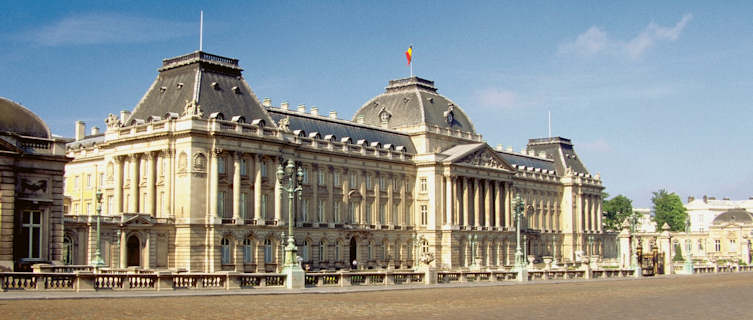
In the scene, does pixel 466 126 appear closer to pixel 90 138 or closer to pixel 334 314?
pixel 90 138

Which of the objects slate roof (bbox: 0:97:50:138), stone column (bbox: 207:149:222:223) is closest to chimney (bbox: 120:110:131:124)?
stone column (bbox: 207:149:222:223)

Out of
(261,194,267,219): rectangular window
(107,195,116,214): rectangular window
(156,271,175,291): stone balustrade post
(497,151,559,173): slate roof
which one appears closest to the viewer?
(156,271,175,291): stone balustrade post

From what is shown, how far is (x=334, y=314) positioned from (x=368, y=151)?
219ft

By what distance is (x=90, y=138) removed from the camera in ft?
312

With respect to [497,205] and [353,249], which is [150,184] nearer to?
[353,249]

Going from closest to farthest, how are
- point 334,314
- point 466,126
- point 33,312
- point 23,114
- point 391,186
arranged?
point 33,312 < point 334,314 < point 23,114 < point 391,186 < point 466,126

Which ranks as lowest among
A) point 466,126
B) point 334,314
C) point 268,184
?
point 334,314

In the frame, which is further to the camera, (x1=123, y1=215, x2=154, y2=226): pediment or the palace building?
the palace building

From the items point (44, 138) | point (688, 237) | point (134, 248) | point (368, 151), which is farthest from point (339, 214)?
point (688, 237)

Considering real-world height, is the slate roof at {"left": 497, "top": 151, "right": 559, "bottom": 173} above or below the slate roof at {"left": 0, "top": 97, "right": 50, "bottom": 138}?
above

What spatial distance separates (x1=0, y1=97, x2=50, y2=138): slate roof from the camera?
163 feet

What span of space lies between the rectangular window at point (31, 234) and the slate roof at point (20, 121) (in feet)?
14.6

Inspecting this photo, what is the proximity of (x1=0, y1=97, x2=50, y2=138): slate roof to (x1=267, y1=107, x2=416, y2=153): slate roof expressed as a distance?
36.1m

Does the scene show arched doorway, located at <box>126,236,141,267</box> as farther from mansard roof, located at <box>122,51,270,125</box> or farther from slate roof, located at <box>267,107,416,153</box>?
slate roof, located at <box>267,107,416,153</box>
